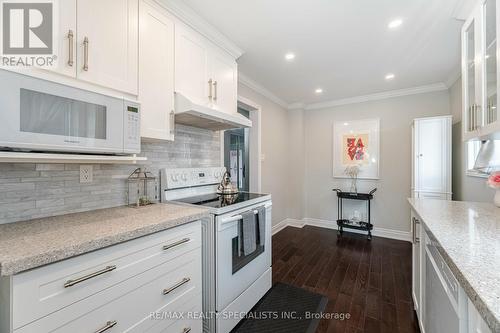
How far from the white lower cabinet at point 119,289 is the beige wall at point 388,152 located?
3.49 meters

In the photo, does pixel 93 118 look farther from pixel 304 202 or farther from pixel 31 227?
pixel 304 202

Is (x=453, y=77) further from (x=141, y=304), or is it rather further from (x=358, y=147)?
(x=141, y=304)

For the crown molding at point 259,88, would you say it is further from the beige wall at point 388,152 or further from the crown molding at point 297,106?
the beige wall at point 388,152

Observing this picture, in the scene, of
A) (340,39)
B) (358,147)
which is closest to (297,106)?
(358,147)

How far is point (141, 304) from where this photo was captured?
1094 mm

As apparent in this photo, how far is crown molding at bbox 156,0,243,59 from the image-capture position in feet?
5.50

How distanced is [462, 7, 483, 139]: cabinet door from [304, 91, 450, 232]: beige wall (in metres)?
2.30

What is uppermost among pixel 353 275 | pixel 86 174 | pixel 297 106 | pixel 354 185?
pixel 297 106

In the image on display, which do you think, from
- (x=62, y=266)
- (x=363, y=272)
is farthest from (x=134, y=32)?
(x=363, y=272)

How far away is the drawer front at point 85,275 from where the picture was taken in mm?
741

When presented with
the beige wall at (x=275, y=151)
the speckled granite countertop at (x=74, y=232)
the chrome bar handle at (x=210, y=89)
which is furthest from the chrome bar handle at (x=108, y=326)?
the beige wall at (x=275, y=151)

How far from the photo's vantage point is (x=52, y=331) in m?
0.80

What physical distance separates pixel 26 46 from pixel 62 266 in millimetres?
1050

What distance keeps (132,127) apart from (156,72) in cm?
52
